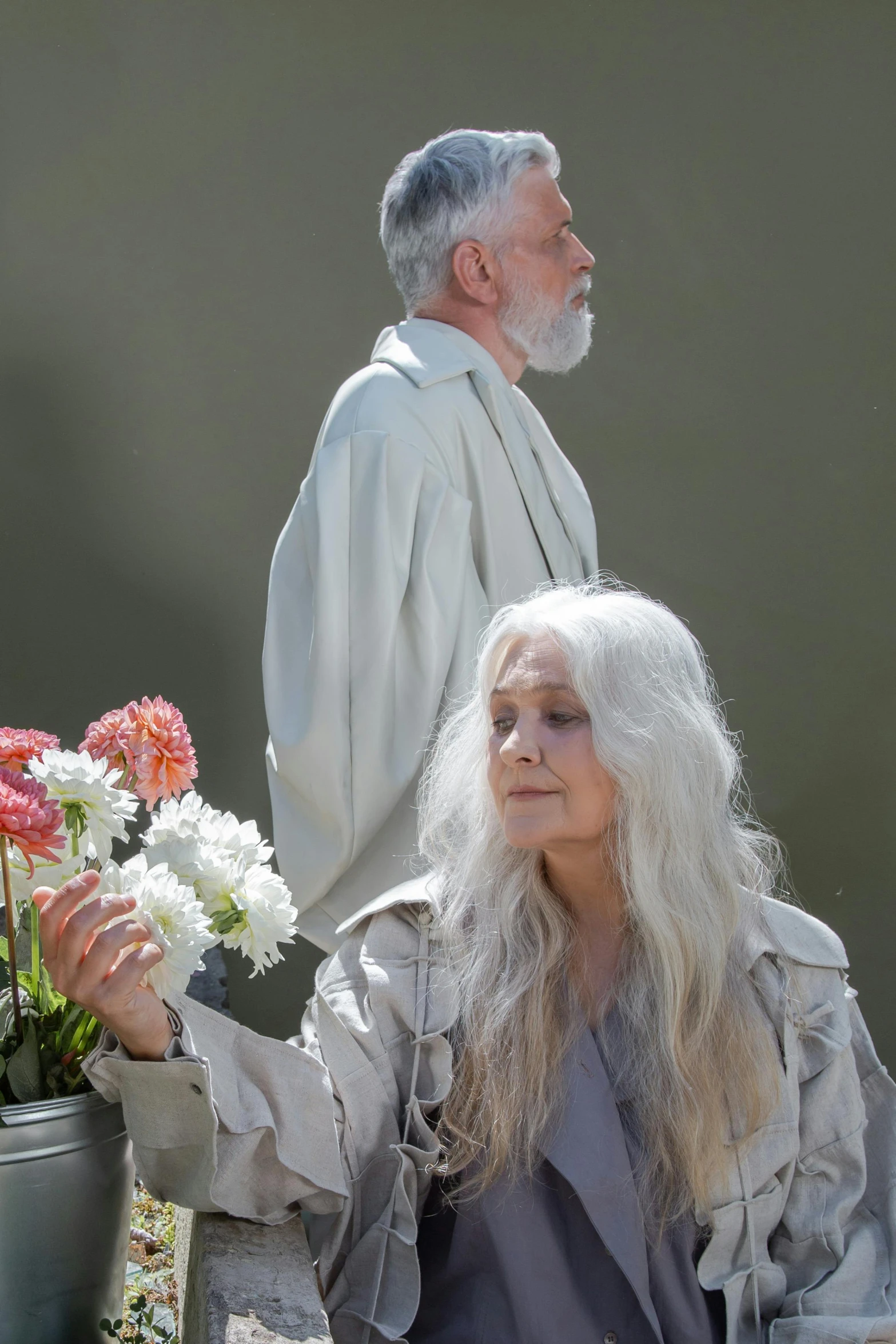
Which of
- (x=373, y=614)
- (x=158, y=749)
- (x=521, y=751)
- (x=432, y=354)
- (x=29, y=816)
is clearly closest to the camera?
(x=29, y=816)

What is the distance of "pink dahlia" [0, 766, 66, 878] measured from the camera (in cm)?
135

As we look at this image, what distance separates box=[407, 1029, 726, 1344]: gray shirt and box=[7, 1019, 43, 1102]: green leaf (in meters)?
0.55

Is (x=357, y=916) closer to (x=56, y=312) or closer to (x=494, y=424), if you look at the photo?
(x=494, y=424)

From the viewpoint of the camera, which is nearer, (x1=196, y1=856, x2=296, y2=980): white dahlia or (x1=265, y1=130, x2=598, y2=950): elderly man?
(x1=196, y1=856, x2=296, y2=980): white dahlia

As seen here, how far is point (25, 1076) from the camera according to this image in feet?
4.96

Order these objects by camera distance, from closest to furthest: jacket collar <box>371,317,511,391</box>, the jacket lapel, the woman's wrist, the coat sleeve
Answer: the woman's wrist → the jacket lapel → the coat sleeve → jacket collar <box>371,317,511,391</box>

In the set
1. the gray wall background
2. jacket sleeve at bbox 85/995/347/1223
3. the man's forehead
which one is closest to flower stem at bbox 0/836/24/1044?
jacket sleeve at bbox 85/995/347/1223

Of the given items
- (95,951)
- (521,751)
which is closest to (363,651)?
(521,751)

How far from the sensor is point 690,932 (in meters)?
1.81

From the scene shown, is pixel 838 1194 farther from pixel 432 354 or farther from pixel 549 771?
pixel 432 354

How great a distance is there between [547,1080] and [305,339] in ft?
8.03

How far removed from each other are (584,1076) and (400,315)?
250 centimetres

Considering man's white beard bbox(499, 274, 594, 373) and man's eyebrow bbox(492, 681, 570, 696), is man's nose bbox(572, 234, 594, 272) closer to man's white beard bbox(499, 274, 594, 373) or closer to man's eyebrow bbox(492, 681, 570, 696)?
man's white beard bbox(499, 274, 594, 373)

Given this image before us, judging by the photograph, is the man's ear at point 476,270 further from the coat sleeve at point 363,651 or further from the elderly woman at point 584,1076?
the elderly woman at point 584,1076
